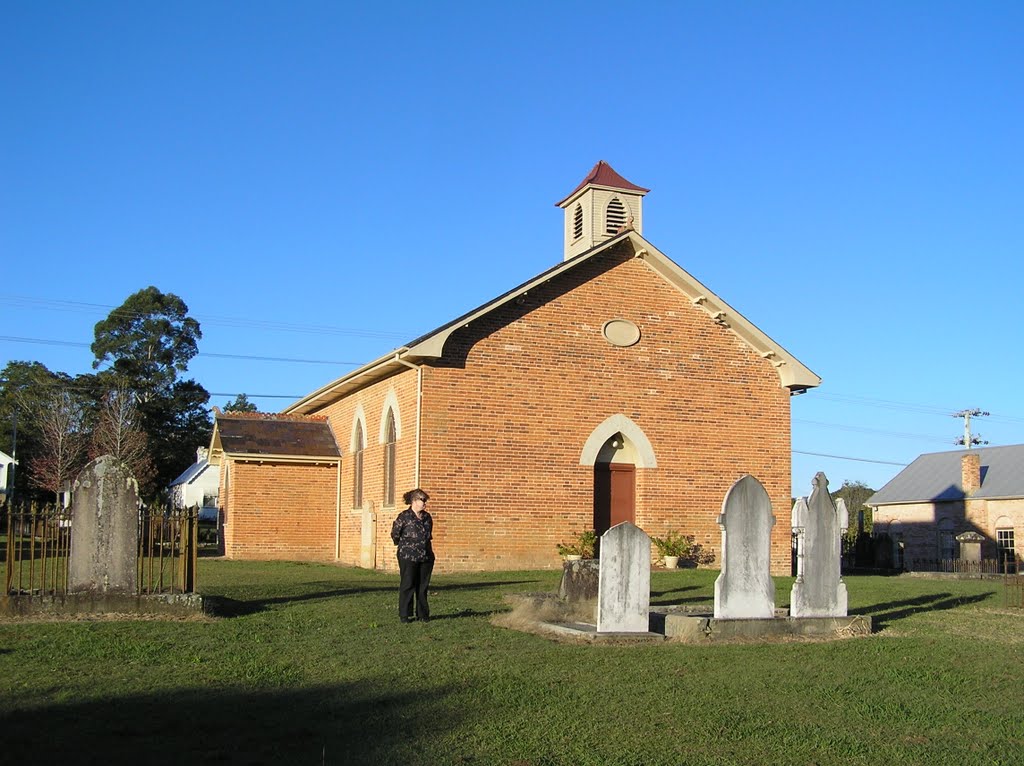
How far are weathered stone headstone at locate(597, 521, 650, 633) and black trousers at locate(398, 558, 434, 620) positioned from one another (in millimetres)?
2478

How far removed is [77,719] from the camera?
7.54 metres

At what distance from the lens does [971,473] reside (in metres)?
46.2

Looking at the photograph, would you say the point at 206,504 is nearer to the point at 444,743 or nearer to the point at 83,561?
the point at 83,561

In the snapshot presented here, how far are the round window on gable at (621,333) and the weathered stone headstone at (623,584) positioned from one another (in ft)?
41.9

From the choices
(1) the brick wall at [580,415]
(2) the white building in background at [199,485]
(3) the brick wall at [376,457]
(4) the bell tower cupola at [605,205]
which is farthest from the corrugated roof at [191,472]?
(1) the brick wall at [580,415]

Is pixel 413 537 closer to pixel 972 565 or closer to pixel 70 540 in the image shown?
pixel 70 540

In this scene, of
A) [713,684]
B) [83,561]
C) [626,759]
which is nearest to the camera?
[626,759]

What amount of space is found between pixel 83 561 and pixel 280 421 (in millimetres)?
19068

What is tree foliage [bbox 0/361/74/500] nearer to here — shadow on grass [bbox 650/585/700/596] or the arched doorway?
the arched doorway

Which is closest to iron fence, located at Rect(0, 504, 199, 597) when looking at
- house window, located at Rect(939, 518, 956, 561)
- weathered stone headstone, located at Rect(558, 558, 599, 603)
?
weathered stone headstone, located at Rect(558, 558, 599, 603)

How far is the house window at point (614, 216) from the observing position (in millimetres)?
27125

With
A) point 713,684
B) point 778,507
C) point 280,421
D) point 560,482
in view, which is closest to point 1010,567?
point 778,507

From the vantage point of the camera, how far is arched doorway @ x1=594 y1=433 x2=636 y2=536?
2436 centimetres

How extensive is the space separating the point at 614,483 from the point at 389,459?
17.4 feet
